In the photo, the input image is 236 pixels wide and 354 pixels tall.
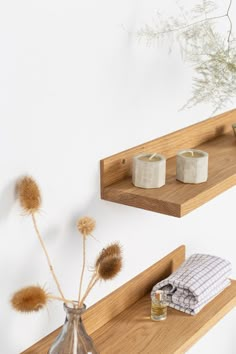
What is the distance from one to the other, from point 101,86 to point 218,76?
1.08ft

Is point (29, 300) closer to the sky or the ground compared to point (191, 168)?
closer to the ground

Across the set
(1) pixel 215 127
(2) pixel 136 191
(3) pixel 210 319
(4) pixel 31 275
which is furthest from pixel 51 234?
(1) pixel 215 127

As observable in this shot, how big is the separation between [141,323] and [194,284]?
0.48 ft

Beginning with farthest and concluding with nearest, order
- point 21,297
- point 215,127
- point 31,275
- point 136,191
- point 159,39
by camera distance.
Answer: point 215,127 → point 159,39 → point 136,191 → point 31,275 → point 21,297

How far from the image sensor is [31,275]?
3.85 ft

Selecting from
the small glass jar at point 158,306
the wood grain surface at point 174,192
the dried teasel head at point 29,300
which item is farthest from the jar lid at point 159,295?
the dried teasel head at point 29,300

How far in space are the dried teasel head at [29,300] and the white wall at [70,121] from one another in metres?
0.06

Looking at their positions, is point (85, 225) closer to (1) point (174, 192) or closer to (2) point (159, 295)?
(1) point (174, 192)

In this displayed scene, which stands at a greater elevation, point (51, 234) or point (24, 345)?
point (51, 234)

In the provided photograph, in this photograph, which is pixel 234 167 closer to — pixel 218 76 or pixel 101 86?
pixel 218 76

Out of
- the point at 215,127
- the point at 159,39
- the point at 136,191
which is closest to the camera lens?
the point at 136,191

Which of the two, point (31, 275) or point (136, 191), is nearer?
point (31, 275)

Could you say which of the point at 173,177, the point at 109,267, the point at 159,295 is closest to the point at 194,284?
the point at 159,295

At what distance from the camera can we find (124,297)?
4.68 ft
